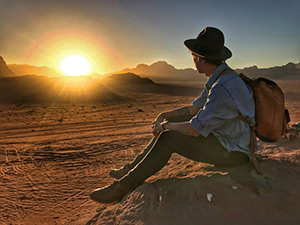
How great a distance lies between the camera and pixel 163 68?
164875 millimetres

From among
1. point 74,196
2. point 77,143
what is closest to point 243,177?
point 74,196

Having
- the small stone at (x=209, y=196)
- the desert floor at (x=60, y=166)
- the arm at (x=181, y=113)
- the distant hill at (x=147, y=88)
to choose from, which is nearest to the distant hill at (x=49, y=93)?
the distant hill at (x=147, y=88)

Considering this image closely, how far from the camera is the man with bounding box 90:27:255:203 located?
1.59 metres

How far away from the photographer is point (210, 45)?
1748mm

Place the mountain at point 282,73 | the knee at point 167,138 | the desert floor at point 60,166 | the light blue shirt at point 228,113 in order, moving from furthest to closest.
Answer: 1. the mountain at point 282,73
2. the desert floor at point 60,166
3. the knee at point 167,138
4. the light blue shirt at point 228,113

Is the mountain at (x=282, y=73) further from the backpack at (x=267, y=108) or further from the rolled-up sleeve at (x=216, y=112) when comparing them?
the rolled-up sleeve at (x=216, y=112)

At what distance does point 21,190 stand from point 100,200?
6.20 ft

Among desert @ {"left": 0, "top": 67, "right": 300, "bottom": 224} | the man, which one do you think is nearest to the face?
the man

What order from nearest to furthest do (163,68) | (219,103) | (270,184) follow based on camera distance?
(219,103)
(270,184)
(163,68)

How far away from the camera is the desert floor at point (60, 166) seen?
8.63ft

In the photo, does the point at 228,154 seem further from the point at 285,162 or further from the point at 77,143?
the point at 77,143

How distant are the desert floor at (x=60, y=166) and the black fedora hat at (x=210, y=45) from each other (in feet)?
4.32

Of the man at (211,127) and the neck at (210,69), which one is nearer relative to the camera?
the man at (211,127)

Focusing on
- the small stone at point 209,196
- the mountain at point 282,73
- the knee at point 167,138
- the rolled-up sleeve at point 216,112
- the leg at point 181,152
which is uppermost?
the mountain at point 282,73
